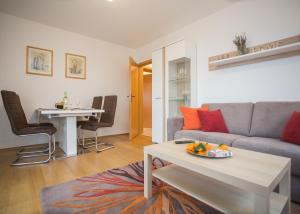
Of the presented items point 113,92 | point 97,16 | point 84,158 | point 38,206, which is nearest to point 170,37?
point 97,16

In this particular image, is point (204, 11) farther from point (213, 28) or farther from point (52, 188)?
point (52, 188)

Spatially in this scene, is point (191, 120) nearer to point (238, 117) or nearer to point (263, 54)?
point (238, 117)

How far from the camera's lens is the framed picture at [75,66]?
3.51 meters

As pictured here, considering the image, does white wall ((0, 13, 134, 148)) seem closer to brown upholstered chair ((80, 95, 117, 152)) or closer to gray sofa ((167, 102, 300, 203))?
brown upholstered chair ((80, 95, 117, 152))

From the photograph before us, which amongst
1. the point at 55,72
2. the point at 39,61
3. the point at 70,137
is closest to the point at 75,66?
the point at 55,72

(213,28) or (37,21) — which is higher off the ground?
(37,21)

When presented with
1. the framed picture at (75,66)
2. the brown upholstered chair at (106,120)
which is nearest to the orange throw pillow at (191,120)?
the brown upholstered chair at (106,120)

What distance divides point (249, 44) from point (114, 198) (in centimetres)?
272

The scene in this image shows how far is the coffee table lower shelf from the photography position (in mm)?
954

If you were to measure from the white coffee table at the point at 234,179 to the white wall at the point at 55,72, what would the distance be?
289 centimetres

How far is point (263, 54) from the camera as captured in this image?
2.14 metres

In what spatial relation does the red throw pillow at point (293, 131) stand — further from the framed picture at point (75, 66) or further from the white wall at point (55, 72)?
the framed picture at point (75, 66)

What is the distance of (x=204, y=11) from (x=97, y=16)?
76.4 inches

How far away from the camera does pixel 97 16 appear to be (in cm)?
290
